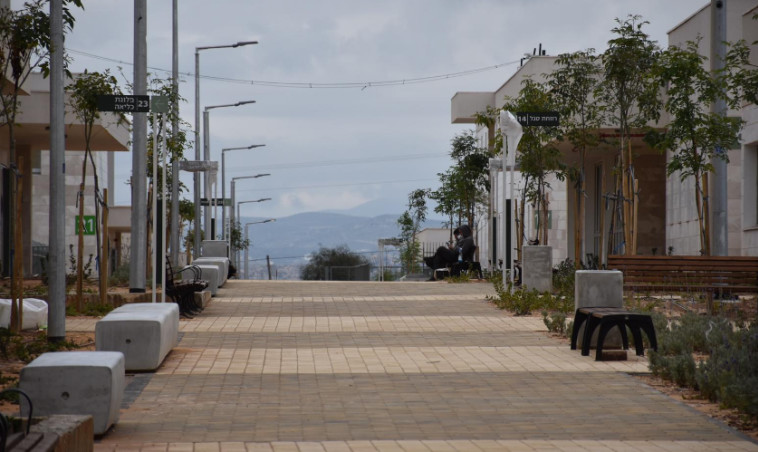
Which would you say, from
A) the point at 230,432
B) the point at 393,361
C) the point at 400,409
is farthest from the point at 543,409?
the point at 393,361

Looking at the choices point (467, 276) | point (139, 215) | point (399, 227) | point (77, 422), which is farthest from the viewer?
point (399, 227)

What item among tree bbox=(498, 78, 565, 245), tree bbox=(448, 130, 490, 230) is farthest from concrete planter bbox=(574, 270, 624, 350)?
tree bbox=(448, 130, 490, 230)

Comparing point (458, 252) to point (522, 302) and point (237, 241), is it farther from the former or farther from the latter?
point (237, 241)

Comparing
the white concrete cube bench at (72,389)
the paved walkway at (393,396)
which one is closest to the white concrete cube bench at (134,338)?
the paved walkway at (393,396)

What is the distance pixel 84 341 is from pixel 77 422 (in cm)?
809

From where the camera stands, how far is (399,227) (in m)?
75.1

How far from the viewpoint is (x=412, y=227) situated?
72500 mm

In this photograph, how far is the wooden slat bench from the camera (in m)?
18.7

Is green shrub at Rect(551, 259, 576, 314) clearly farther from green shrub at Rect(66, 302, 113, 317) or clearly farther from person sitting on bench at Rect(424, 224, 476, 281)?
green shrub at Rect(66, 302, 113, 317)

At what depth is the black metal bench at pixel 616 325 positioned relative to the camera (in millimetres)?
12578

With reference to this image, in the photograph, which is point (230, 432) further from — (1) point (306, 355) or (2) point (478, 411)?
(1) point (306, 355)

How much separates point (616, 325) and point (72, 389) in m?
6.90

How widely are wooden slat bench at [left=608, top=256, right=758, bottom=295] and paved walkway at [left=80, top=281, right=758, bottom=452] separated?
2.61 meters

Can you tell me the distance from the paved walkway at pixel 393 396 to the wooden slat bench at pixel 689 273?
8.57ft
